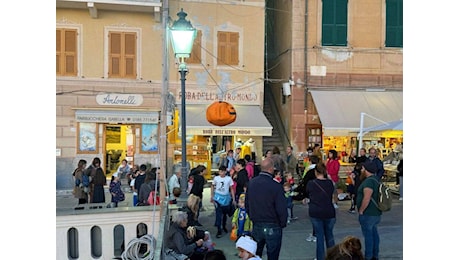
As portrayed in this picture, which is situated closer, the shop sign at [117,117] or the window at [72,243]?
the window at [72,243]

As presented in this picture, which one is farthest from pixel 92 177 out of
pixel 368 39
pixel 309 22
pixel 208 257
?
pixel 368 39

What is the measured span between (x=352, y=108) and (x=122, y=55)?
29.7 feet

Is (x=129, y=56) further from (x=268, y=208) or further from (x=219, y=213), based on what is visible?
(x=268, y=208)

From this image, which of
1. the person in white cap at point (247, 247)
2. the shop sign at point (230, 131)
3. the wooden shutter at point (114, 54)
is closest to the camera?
the person in white cap at point (247, 247)

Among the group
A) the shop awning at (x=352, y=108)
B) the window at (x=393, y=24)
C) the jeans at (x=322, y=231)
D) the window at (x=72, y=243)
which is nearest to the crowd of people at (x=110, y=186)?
the window at (x=72, y=243)

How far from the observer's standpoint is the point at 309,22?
17344 millimetres

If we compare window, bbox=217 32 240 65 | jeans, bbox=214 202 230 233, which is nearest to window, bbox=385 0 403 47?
window, bbox=217 32 240 65

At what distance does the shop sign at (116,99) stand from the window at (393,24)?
34.1 feet

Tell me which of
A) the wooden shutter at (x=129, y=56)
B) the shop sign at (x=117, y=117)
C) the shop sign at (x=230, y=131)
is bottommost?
the shop sign at (x=230, y=131)

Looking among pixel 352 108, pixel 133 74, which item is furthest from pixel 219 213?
pixel 352 108

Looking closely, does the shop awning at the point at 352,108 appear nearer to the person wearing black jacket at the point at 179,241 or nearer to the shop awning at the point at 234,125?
the shop awning at the point at 234,125

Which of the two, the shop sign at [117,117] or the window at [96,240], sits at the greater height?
the shop sign at [117,117]

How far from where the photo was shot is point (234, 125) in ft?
52.5

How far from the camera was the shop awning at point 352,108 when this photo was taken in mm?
16078
